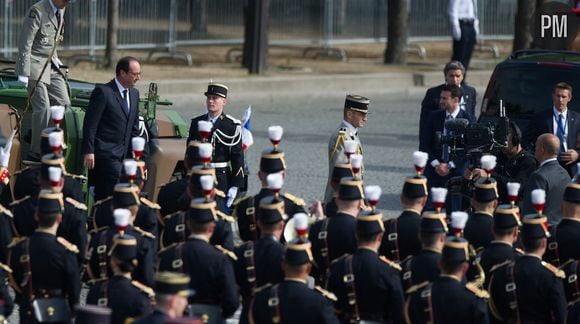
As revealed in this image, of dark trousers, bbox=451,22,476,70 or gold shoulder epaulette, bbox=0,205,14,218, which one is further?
dark trousers, bbox=451,22,476,70

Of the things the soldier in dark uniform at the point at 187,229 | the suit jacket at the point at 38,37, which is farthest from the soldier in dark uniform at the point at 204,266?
the suit jacket at the point at 38,37

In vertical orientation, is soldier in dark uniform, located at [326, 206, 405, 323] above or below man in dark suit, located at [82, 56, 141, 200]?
below

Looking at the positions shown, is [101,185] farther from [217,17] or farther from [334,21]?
[334,21]

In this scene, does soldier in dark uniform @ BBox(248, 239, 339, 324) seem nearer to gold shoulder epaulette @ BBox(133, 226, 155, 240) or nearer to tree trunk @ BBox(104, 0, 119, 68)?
gold shoulder epaulette @ BBox(133, 226, 155, 240)

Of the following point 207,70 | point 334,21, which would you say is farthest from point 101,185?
point 334,21

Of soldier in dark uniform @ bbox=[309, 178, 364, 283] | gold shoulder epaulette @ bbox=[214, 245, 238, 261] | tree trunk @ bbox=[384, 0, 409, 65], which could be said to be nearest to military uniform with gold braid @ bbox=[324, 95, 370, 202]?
soldier in dark uniform @ bbox=[309, 178, 364, 283]

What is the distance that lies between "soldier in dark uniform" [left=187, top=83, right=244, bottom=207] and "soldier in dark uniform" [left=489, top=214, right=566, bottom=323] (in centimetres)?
384

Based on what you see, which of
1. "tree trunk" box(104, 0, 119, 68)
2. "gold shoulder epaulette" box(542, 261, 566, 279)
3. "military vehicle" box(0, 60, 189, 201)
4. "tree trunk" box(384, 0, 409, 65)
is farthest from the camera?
"tree trunk" box(384, 0, 409, 65)

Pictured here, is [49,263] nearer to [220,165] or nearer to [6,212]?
[6,212]

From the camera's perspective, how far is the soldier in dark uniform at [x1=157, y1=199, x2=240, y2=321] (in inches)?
363

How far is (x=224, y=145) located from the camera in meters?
12.9

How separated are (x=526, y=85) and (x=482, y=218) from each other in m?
3.97

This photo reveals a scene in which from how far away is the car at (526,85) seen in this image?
14.2 meters

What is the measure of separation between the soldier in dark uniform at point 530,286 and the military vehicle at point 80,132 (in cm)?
446
